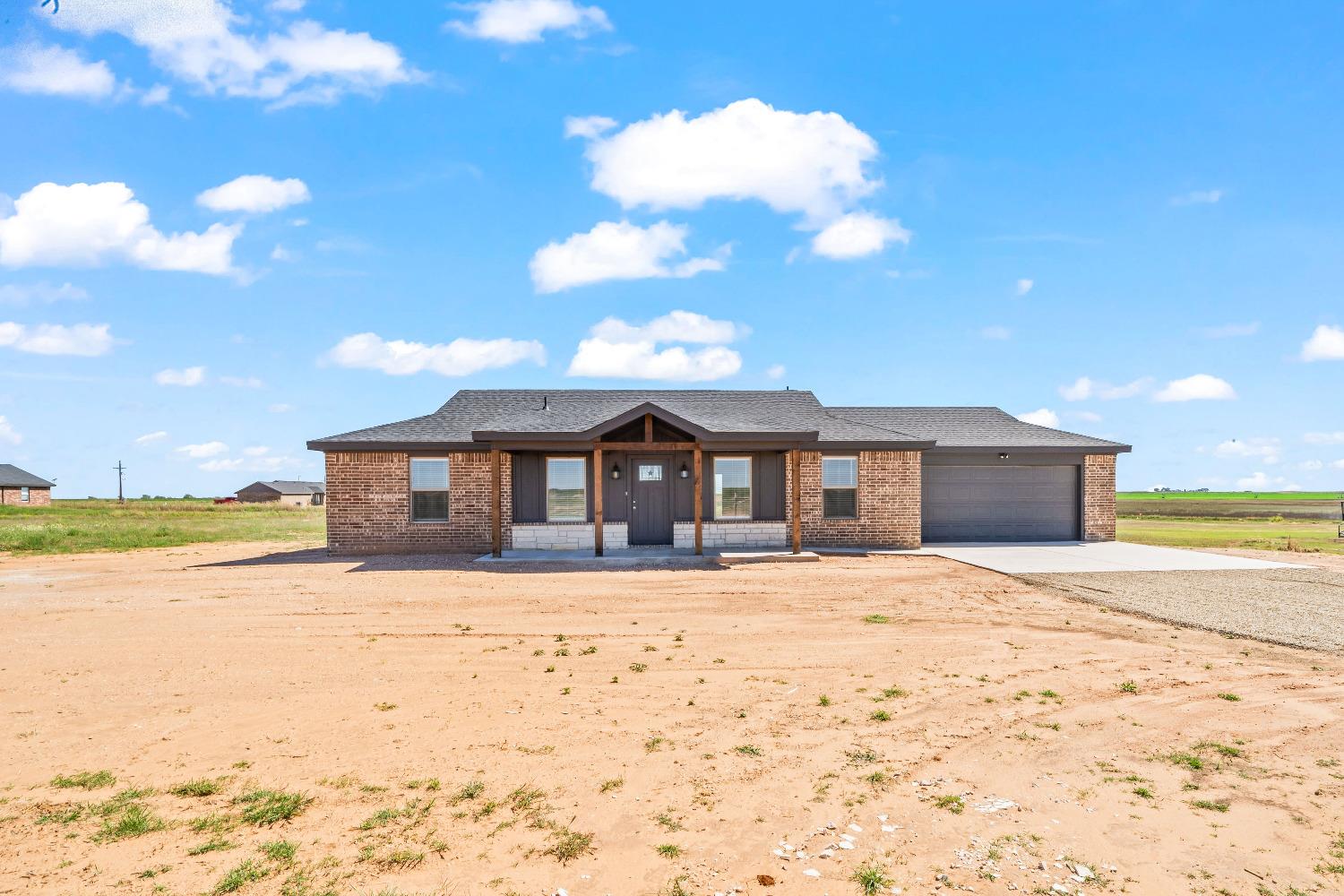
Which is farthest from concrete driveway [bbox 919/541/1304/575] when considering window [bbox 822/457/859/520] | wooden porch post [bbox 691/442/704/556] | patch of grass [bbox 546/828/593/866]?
patch of grass [bbox 546/828/593/866]

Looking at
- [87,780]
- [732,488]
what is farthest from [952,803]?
[732,488]

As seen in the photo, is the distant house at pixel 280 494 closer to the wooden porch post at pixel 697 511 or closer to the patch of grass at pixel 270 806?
the wooden porch post at pixel 697 511

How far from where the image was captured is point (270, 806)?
15.1 feet

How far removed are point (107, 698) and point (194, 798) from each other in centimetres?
302

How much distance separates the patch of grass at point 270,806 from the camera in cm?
445

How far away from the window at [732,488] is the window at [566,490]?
11.3ft

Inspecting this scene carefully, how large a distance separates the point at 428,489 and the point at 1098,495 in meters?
18.8

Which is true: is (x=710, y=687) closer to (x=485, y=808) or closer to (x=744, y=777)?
(x=744, y=777)

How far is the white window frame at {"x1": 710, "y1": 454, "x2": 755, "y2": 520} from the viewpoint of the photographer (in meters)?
18.9

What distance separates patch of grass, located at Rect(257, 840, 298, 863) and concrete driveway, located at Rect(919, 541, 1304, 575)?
13706 millimetres

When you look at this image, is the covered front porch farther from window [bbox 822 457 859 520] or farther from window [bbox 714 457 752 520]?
window [bbox 822 457 859 520]

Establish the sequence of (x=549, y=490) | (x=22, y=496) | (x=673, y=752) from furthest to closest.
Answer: (x=22, y=496), (x=549, y=490), (x=673, y=752)

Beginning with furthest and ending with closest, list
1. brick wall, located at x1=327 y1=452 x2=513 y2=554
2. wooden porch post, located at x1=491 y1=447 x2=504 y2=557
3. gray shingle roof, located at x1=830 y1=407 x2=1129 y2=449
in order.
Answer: gray shingle roof, located at x1=830 y1=407 x2=1129 y2=449
brick wall, located at x1=327 y1=452 x2=513 y2=554
wooden porch post, located at x1=491 y1=447 x2=504 y2=557

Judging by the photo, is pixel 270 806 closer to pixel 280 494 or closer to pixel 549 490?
pixel 549 490
